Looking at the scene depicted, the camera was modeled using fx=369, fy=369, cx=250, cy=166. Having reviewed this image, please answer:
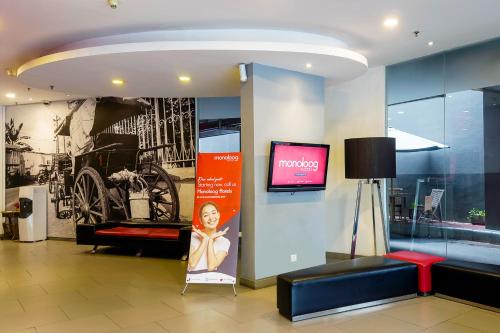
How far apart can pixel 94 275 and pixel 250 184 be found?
3051 millimetres

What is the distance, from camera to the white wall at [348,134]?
660cm

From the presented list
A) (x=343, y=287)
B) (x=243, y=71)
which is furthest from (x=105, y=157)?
(x=343, y=287)

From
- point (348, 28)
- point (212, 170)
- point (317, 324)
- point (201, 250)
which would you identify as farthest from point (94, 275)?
point (348, 28)

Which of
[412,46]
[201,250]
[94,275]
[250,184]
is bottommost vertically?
[94,275]

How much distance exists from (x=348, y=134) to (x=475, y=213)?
241 cm

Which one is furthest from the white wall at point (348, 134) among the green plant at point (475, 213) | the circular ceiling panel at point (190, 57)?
the green plant at point (475, 213)

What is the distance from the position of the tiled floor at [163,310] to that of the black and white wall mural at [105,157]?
2.44 metres

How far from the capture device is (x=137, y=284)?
17.9 feet

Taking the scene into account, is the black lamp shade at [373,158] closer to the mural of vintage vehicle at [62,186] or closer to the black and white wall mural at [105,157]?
the black and white wall mural at [105,157]

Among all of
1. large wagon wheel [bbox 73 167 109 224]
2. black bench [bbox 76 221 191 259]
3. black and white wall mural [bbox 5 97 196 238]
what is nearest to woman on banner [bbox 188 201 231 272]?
black bench [bbox 76 221 191 259]

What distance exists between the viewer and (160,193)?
8273 mm

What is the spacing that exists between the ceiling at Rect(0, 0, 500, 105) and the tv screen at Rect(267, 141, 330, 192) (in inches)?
50.0

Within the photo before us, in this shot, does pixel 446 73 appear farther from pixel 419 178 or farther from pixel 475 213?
pixel 475 213

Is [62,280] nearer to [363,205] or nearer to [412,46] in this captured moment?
[363,205]
